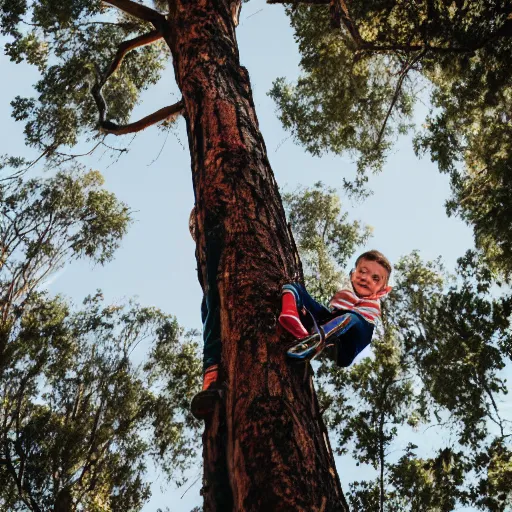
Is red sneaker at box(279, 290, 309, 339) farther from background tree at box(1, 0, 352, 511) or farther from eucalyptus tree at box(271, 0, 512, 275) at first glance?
eucalyptus tree at box(271, 0, 512, 275)

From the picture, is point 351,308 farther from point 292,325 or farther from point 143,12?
point 143,12

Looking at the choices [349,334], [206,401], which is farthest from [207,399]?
[349,334]

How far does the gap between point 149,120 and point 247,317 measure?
290 cm

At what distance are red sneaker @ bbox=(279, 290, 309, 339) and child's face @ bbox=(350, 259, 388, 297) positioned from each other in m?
0.92

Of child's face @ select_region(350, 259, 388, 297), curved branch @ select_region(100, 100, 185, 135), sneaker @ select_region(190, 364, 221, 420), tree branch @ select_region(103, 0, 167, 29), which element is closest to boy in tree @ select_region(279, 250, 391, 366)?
child's face @ select_region(350, 259, 388, 297)

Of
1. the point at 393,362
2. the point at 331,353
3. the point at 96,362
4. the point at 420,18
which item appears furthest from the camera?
the point at 96,362

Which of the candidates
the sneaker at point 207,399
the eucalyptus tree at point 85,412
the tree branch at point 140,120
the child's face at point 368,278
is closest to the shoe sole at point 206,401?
the sneaker at point 207,399

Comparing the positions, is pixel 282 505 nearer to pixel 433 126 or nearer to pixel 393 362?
pixel 433 126

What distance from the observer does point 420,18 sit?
770 centimetres

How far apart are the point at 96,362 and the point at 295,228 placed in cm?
769

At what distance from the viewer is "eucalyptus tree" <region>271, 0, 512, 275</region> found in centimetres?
732

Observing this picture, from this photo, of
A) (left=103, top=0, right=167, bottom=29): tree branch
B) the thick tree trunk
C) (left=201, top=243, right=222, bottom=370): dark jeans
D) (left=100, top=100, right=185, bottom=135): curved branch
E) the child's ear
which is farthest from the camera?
(left=103, top=0, right=167, bottom=29): tree branch

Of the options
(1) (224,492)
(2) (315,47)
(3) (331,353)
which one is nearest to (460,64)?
(2) (315,47)

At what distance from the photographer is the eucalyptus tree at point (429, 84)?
7.32 m
